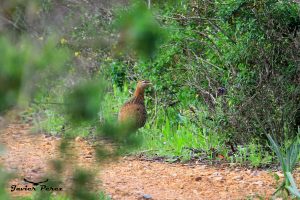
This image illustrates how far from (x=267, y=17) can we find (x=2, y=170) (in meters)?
5.33

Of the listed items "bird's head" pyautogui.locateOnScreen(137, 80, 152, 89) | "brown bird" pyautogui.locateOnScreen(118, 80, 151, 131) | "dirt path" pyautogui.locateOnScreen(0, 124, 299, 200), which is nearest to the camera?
"dirt path" pyautogui.locateOnScreen(0, 124, 299, 200)

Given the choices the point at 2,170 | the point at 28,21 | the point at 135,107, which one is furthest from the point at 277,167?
the point at 2,170

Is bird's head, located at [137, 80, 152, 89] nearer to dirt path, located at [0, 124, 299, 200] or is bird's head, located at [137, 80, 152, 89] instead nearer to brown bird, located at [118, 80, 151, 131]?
brown bird, located at [118, 80, 151, 131]

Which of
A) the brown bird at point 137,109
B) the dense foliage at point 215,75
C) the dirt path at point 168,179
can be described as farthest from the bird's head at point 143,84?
the dirt path at point 168,179

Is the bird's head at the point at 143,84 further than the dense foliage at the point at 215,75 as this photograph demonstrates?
Yes

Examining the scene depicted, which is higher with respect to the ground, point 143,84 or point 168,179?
point 143,84

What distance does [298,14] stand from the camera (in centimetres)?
814

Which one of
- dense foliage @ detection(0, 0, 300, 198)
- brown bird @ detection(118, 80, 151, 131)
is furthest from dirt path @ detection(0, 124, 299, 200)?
brown bird @ detection(118, 80, 151, 131)

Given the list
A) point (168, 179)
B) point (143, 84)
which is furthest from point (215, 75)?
point (168, 179)

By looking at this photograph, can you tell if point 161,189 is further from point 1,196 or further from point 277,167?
point 1,196

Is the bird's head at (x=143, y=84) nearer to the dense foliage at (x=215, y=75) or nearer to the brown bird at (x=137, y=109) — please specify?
the brown bird at (x=137, y=109)

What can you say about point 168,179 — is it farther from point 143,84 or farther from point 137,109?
point 143,84

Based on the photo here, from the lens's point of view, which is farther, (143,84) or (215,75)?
(143,84)

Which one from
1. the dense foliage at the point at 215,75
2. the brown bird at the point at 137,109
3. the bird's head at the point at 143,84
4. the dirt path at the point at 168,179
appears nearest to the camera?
the dirt path at the point at 168,179
